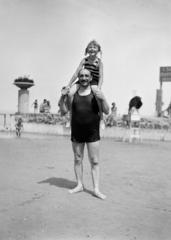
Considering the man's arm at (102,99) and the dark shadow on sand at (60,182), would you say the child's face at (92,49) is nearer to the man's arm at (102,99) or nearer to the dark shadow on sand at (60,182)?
the man's arm at (102,99)

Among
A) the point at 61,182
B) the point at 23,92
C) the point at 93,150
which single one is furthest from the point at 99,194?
the point at 23,92

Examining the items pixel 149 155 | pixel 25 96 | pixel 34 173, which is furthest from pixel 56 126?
pixel 34 173

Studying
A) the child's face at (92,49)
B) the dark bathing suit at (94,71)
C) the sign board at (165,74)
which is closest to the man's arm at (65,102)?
the dark bathing suit at (94,71)

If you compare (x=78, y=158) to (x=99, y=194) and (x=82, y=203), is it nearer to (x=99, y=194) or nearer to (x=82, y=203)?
(x=99, y=194)

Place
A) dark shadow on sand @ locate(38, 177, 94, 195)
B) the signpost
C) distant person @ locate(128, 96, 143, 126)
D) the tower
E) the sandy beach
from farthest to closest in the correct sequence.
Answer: the signpost → the tower → distant person @ locate(128, 96, 143, 126) → dark shadow on sand @ locate(38, 177, 94, 195) → the sandy beach

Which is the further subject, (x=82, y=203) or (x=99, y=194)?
(x=99, y=194)

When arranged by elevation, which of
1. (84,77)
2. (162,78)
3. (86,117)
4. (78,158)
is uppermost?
(162,78)

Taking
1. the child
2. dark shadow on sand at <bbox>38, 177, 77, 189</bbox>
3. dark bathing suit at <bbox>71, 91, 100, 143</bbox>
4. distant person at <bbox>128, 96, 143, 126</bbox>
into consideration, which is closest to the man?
dark bathing suit at <bbox>71, 91, 100, 143</bbox>

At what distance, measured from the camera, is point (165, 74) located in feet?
101

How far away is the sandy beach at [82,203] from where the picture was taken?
12.7 ft

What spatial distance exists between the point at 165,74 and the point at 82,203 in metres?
26.9

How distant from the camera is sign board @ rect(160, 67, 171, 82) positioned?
1203 inches

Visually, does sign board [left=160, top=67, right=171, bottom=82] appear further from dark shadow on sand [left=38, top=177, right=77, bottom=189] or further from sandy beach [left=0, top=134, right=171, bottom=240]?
dark shadow on sand [left=38, top=177, right=77, bottom=189]

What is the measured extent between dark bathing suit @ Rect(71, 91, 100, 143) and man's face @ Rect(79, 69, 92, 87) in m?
0.16
